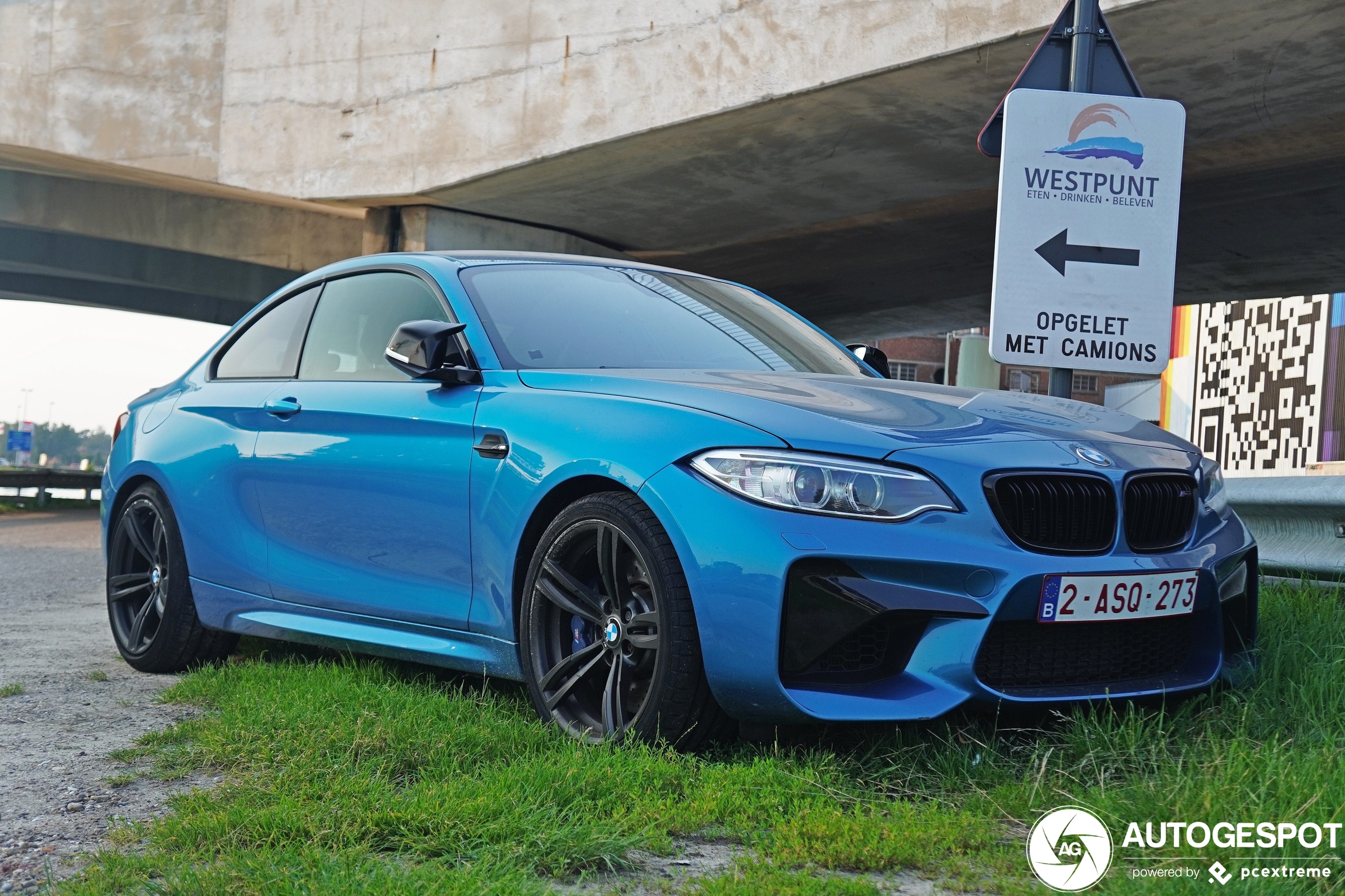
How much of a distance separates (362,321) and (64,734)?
5.60 feet

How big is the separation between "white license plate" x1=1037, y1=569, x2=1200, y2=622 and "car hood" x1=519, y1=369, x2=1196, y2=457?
402 mm

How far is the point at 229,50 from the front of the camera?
58.1ft

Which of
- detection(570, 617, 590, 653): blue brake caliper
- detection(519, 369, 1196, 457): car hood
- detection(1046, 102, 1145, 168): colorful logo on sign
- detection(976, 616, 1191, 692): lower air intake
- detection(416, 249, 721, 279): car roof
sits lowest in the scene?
detection(570, 617, 590, 653): blue brake caliper

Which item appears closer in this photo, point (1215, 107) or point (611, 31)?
point (1215, 107)

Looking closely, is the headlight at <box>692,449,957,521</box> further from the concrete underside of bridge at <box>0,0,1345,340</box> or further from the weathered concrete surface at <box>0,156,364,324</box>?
the weathered concrete surface at <box>0,156,364,324</box>

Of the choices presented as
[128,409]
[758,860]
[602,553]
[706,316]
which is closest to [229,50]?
[128,409]

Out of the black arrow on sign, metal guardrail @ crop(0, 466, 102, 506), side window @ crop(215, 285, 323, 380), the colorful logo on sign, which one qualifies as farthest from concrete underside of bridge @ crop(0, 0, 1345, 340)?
side window @ crop(215, 285, 323, 380)

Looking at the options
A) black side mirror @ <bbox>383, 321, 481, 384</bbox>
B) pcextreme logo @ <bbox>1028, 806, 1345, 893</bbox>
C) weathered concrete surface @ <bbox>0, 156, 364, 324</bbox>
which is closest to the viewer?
pcextreme logo @ <bbox>1028, 806, 1345, 893</bbox>

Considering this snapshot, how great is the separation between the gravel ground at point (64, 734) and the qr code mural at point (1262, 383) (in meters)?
27.3

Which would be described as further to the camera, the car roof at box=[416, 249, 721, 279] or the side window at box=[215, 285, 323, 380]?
the side window at box=[215, 285, 323, 380]

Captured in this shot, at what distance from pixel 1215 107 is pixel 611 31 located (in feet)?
19.5

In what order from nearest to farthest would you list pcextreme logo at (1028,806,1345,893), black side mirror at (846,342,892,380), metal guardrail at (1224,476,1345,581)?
pcextreme logo at (1028,806,1345,893) < metal guardrail at (1224,476,1345,581) < black side mirror at (846,342,892,380)

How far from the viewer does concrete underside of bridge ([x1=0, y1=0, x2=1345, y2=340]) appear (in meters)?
12.2

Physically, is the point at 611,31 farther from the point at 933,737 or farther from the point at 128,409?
the point at 933,737
